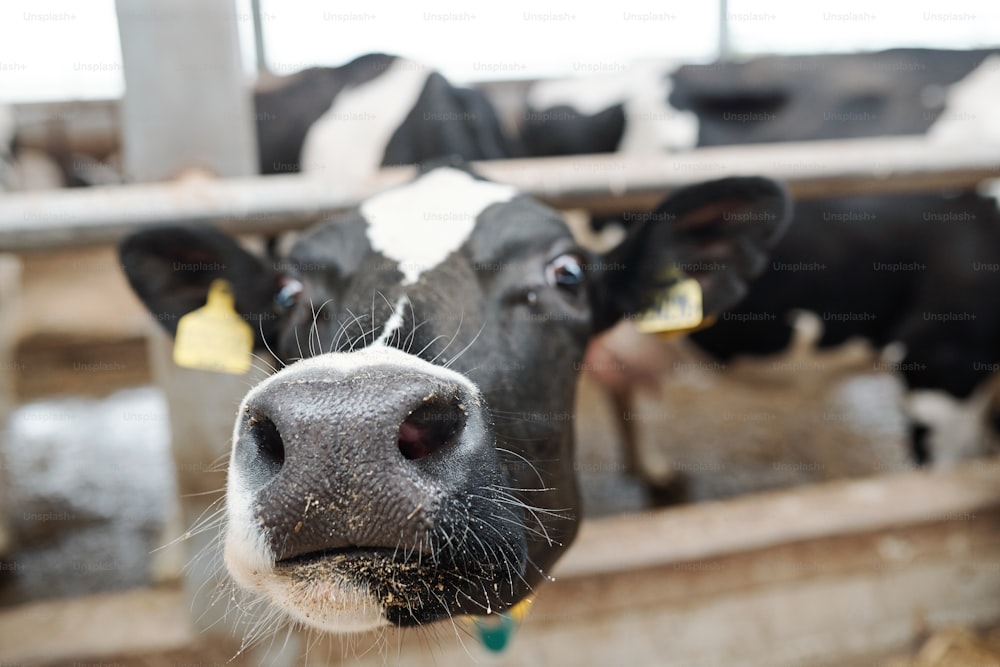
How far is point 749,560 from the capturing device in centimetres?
246

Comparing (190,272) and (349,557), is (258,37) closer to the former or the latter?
(190,272)

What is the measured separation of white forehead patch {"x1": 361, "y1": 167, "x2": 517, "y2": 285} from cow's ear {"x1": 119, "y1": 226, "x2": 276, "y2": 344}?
0.39 meters

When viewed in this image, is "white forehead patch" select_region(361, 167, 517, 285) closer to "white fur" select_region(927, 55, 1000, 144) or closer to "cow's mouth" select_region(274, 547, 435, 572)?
"cow's mouth" select_region(274, 547, 435, 572)

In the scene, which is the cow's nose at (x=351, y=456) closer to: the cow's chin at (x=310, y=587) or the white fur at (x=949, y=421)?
the cow's chin at (x=310, y=587)

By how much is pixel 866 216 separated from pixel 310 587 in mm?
3588

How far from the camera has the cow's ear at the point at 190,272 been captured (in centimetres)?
191

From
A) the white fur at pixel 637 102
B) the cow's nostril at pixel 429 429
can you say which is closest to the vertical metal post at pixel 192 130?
the cow's nostril at pixel 429 429

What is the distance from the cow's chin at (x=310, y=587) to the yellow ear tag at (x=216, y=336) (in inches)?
37.5

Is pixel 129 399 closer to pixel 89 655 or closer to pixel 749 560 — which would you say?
pixel 89 655

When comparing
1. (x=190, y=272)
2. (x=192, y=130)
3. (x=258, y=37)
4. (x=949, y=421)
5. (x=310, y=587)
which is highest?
(x=258, y=37)

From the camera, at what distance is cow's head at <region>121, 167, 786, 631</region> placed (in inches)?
39.3

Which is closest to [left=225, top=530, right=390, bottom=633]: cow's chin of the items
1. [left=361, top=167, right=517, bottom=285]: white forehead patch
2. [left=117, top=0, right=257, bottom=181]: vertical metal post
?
[left=361, top=167, right=517, bottom=285]: white forehead patch

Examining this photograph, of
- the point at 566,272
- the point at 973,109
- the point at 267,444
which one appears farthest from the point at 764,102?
the point at 267,444

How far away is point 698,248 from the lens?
2033 millimetres
